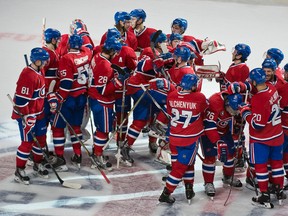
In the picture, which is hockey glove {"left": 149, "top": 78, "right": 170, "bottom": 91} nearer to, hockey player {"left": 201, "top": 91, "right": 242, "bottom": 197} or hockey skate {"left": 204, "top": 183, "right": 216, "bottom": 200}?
hockey player {"left": 201, "top": 91, "right": 242, "bottom": 197}

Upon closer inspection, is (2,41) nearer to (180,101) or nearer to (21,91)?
(21,91)

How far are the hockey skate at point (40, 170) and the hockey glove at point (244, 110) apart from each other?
76.8 inches

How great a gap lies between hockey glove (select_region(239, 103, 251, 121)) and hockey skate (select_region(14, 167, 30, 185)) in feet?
6.73

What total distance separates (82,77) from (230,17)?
561cm

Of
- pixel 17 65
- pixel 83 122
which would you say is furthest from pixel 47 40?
pixel 17 65

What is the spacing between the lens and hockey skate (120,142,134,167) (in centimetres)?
749

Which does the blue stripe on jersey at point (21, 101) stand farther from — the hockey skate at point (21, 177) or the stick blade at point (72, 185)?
the stick blade at point (72, 185)

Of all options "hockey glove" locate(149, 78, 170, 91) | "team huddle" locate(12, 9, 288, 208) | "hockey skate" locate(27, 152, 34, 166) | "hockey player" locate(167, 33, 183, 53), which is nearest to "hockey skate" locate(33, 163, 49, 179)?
"team huddle" locate(12, 9, 288, 208)

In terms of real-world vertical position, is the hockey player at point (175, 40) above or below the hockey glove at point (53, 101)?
above

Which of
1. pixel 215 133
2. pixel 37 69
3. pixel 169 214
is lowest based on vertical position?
pixel 169 214

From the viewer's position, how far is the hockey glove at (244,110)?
6.43 metres

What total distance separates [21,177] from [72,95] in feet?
3.04

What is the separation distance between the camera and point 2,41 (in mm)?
10672

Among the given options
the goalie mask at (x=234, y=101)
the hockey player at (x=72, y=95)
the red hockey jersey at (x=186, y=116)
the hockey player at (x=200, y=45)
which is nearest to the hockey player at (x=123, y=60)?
the hockey player at (x=72, y=95)
